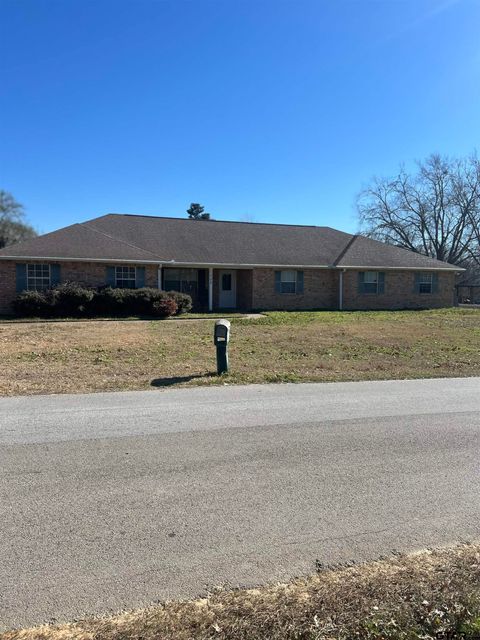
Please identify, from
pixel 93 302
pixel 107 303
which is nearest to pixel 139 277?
pixel 107 303

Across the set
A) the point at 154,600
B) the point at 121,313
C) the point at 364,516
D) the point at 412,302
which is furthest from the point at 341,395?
the point at 412,302

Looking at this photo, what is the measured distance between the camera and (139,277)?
2303cm

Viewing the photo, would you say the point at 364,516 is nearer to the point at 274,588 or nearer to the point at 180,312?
the point at 274,588

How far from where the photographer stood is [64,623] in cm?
254

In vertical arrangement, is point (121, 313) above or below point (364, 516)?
above

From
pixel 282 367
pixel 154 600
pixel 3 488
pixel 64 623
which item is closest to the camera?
pixel 64 623

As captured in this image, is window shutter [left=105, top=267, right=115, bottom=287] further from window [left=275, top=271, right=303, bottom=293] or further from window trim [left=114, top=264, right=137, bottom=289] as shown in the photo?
window [left=275, top=271, right=303, bottom=293]

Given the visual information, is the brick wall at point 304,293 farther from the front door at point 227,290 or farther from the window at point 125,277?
the window at point 125,277

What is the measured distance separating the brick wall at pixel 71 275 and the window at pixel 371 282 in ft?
37.1

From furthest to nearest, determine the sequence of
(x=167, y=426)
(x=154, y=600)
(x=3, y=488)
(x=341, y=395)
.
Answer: (x=341, y=395), (x=167, y=426), (x=3, y=488), (x=154, y=600)

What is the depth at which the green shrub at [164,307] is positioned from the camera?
2086cm

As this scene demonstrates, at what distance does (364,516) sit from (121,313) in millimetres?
18496

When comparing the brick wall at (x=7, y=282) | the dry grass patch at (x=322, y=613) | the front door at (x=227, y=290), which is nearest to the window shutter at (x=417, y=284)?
the front door at (x=227, y=290)

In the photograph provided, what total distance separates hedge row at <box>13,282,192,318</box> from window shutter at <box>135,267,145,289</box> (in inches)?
52.7
